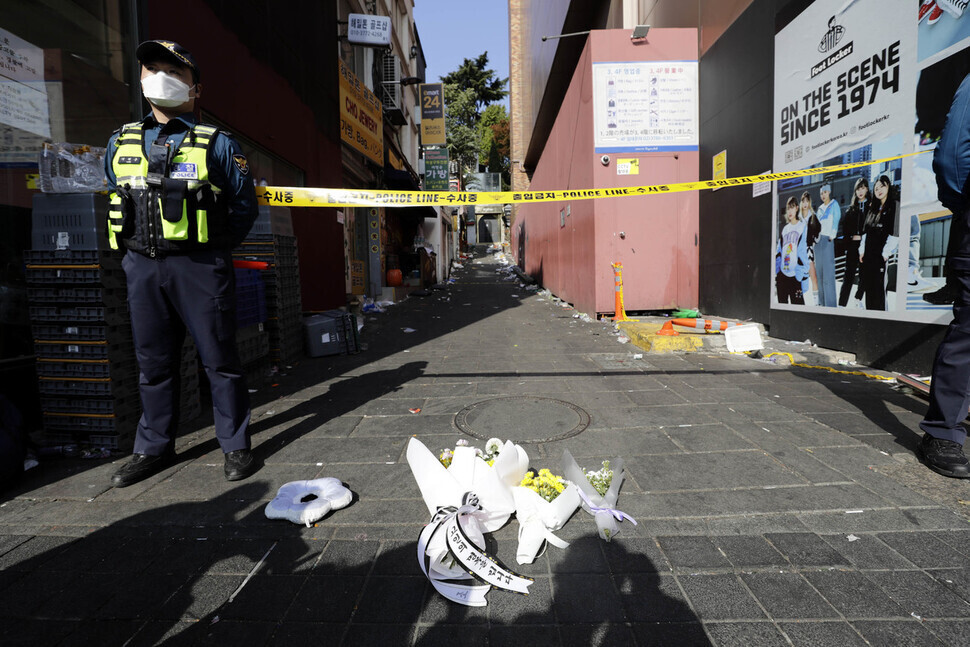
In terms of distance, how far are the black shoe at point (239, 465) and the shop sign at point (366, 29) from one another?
10149 millimetres

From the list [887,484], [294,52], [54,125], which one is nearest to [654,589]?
[887,484]

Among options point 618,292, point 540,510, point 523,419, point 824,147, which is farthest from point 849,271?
point 540,510

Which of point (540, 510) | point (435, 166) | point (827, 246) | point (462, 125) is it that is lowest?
point (540, 510)

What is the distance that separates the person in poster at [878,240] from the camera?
14.6 feet

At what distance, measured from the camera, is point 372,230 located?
13867 millimetres

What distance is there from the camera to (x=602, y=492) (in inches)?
95.0

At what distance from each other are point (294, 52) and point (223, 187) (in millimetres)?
6249

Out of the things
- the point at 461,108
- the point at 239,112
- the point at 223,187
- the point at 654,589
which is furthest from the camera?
the point at 461,108

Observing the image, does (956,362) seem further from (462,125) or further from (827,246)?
(462,125)

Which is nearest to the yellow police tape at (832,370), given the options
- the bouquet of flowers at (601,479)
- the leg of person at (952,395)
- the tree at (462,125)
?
the leg of person at (952,395)

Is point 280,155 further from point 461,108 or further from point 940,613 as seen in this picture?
point 461,108

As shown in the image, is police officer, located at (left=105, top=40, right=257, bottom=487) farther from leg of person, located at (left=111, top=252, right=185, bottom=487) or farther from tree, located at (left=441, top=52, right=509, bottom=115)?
tree, located at (left=441, top=52, right=509, bottom=115)

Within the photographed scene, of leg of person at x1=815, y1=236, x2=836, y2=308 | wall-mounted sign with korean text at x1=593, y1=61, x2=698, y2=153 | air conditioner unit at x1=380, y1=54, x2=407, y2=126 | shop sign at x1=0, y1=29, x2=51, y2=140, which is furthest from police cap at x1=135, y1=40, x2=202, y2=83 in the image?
air conditioner unit at x1=380, y1=54, x2=407, y2=126

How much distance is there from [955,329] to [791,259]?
12.3 feet
